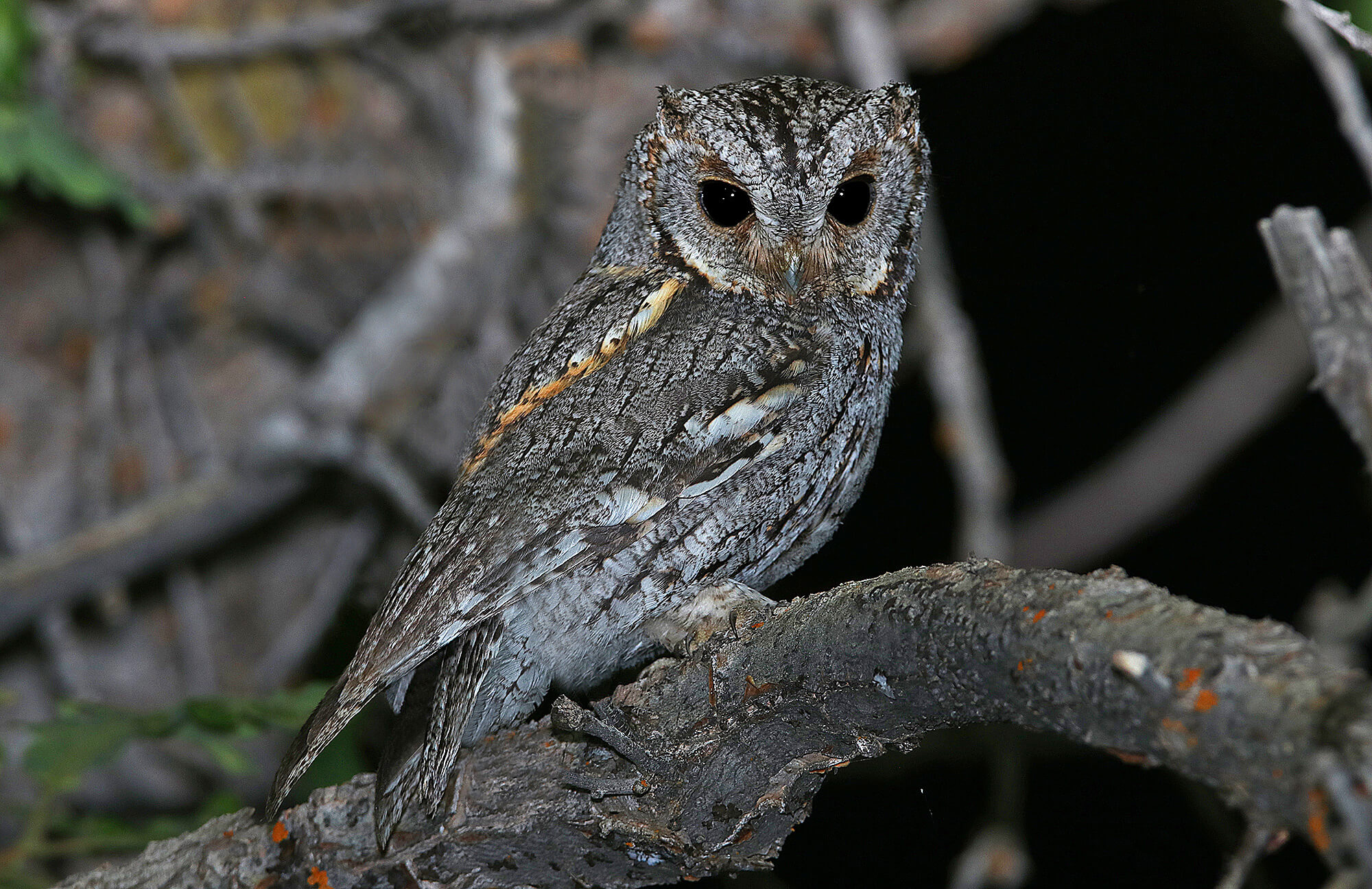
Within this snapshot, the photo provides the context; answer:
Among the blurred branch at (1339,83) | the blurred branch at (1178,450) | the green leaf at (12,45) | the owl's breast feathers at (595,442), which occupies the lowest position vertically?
the blurred branch at (1178,450)

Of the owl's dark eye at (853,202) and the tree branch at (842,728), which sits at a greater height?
the owl's dark eye at (853,202)

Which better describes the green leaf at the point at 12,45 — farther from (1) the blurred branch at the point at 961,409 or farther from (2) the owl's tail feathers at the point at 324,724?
(1) the blurred branch at the point at 961,409

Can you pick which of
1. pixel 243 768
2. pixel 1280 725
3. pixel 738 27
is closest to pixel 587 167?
pixel 738 27

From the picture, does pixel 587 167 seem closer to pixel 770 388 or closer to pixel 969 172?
→ pixel 969 172

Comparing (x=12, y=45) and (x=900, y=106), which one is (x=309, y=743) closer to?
(x=900, y=106)

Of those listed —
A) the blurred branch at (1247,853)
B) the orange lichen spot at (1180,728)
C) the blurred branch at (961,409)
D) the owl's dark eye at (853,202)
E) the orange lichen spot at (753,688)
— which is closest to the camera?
the blurred branch at (1247,853)

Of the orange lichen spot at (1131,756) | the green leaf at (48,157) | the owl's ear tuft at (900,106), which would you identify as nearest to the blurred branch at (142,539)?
the green leaf at (48,157)

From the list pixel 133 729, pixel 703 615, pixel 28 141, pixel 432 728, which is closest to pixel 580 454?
pixel 703 615
